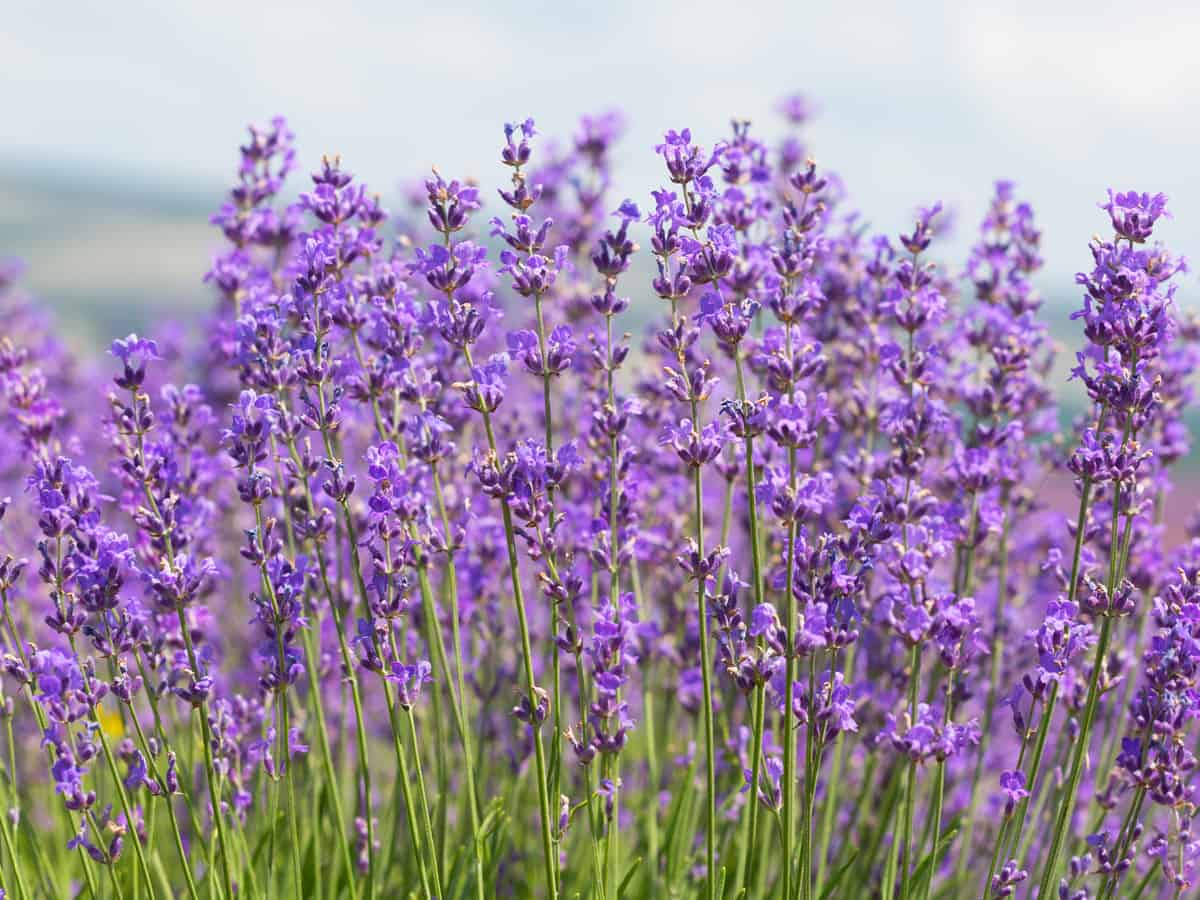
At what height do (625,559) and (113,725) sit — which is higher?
(625,559)

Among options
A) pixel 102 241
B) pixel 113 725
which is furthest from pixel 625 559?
pixel 102 241

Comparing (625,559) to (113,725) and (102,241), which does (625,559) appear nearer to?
(113,725)

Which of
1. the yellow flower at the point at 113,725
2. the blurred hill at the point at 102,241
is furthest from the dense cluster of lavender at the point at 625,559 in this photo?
the blurred hill at the point at 102,241

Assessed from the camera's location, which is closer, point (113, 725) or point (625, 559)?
point (625, 559)

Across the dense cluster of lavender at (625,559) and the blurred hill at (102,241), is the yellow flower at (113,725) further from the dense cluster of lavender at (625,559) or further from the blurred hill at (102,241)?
the blurred hill at (102,241)

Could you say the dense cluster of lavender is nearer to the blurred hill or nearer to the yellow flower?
the yellow flower

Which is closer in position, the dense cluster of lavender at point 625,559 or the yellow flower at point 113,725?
the dense cluster of lavender at point 625,559

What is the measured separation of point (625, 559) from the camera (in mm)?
3166

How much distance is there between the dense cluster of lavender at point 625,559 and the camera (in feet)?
8.81

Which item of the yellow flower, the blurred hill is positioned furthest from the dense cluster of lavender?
the blurred hill

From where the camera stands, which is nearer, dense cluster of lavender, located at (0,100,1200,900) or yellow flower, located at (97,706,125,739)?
dense cluster of lavender, located at (0,100,1200,900)

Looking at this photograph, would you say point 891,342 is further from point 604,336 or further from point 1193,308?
point 1193,308

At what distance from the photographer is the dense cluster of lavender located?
8.81ft

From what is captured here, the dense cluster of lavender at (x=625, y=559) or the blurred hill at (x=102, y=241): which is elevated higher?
the blurred hill at (x=102, y=241)
